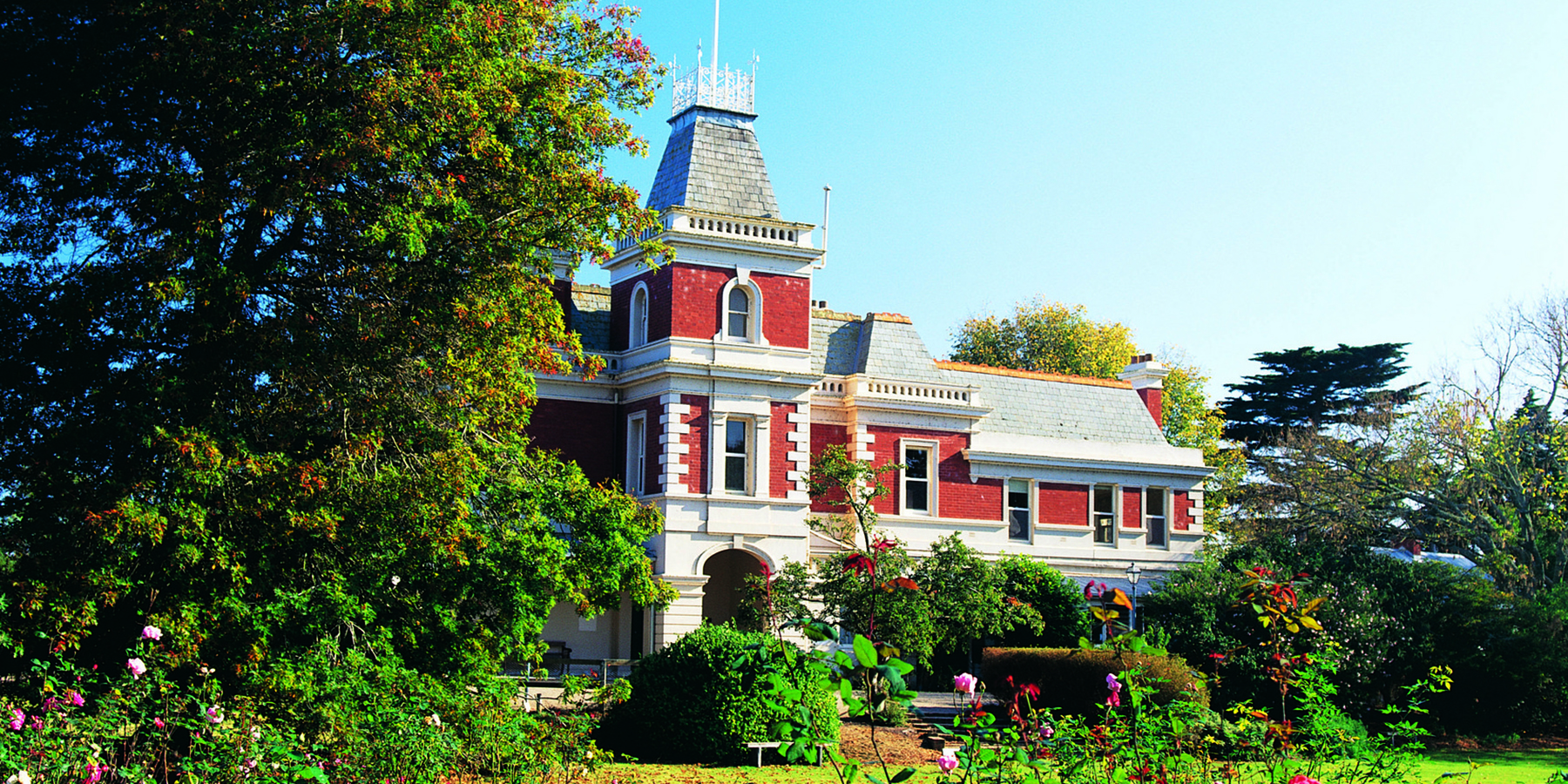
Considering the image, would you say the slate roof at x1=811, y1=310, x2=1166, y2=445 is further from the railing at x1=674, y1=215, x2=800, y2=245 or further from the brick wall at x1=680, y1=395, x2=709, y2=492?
the brick wall at x1=680, y1=395, x2=709, y2=492

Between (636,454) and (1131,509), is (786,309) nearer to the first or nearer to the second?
(636,454)

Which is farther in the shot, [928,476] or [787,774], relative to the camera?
[928,476]

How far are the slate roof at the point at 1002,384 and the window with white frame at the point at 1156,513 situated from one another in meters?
1.57

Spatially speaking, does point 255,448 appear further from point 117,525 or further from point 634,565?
point 634,565

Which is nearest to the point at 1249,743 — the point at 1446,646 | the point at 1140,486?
the point at 1446,646

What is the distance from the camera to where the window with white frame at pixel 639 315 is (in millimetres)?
31141

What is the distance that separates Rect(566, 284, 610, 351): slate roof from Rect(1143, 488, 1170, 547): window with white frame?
1597 cm

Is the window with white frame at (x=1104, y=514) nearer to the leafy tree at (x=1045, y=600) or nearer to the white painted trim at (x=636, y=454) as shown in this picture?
the leafy tree at (x=1045, y=600)

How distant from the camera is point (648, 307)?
30656 millimetres

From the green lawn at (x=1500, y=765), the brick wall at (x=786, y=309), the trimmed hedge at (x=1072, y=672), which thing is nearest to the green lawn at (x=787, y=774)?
the green lawn at (x=1500, y=765)

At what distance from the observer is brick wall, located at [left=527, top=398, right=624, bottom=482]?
1208 inches

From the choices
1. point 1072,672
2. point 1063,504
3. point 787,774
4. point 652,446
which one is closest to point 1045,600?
point 1063,504

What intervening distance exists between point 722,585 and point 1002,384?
10.2m

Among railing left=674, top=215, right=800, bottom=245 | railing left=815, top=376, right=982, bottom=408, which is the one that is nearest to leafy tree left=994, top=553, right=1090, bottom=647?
railing left=815, top=376, right=982, bottom=408
